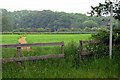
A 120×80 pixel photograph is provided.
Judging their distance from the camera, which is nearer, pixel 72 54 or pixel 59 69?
pixel 59 69

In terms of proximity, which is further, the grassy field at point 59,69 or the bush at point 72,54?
the bush at point 72,54

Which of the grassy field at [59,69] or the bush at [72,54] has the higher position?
the bush at [72,54]

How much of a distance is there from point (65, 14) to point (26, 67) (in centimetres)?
6650

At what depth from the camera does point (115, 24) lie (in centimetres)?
1047

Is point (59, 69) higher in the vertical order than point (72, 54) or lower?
lower

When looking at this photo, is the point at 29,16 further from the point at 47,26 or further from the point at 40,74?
the point at 40,74

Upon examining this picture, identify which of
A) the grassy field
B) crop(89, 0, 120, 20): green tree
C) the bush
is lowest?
the grassy field

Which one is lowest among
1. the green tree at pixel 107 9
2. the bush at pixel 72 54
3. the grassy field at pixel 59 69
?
the grassy field at pixel 59 69

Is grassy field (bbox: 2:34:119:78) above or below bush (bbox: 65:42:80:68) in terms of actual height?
below

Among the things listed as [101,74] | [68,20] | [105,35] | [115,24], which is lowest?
[101,74]

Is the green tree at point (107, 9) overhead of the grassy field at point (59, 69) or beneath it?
overhead

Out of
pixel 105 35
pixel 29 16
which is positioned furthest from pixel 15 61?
pixel 29 16

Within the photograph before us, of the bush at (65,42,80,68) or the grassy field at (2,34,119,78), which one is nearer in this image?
the grassy field at (2,34,119,78)

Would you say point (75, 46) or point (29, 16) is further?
point (29, 16)
